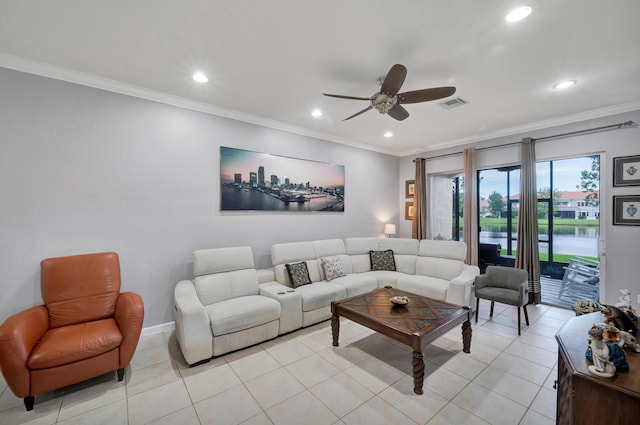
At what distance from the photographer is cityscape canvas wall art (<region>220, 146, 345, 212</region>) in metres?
3.81

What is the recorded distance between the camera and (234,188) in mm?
3838

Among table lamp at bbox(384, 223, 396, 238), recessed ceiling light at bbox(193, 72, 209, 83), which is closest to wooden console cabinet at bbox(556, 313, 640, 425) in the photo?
recessed ceiling light at bbox(193, 72, 209, 83)

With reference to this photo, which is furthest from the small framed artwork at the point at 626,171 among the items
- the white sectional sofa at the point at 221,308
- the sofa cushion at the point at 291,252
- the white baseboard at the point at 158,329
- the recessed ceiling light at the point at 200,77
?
the white baseboard at the point at 158,329

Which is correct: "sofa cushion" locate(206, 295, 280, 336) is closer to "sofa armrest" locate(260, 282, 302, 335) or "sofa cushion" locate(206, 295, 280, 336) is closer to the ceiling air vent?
"sofa armrest" locate(260, 282, 302, 335)

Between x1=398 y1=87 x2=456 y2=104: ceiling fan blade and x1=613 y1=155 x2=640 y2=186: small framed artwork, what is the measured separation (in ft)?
10.2

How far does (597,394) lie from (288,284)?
3089mm

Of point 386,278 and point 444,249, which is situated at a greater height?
point 444,249

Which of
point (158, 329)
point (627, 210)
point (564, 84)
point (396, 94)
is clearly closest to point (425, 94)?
point (396, 94)

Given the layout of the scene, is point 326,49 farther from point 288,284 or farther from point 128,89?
point 288,284

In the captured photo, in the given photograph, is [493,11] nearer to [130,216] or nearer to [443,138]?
[443,138]

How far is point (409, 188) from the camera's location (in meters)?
6.15

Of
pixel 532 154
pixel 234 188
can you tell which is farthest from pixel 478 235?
pixel 234 188

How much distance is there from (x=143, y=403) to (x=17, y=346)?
37.9 inches

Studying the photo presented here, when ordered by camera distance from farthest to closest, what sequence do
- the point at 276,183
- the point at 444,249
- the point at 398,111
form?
the point at 444,249
the point at 276,183
the point at 398,111
